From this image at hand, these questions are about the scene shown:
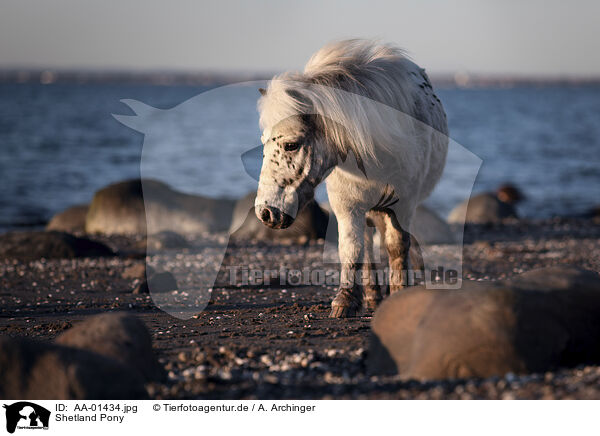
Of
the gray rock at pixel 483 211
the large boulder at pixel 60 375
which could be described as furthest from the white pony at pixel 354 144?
the gray rock at pixel 483 211

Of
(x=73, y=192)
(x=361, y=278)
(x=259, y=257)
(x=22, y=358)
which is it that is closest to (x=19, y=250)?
(x=259, y=257)

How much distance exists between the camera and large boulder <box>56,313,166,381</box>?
4.56 m

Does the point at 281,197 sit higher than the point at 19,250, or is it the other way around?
the point at 281,197

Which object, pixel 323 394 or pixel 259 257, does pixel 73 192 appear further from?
pixel 323 394

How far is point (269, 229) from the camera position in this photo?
45.5 feet

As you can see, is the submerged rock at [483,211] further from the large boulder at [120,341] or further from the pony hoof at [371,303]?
the large boulder at [120,341]

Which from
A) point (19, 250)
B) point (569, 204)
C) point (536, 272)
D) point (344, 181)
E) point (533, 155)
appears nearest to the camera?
point (536, 272)

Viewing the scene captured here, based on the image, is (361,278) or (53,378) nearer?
(53,378)

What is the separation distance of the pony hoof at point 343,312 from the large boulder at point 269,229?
5.33 m

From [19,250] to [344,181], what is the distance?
7.30 meters

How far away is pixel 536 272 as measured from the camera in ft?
17.2

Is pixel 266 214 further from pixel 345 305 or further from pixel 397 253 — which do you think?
pixel 397 253

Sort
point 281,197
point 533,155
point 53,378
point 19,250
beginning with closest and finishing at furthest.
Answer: point 53,378 → point 281,197 → point 19,250 → point 533,155
